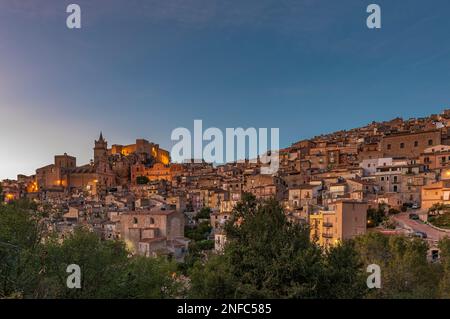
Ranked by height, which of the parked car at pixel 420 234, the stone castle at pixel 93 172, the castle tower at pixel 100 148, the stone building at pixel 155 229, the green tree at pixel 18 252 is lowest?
the stone building at pixel 155 229

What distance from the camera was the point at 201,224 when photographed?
1841 inches

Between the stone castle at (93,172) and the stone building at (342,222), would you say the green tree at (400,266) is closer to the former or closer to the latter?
the stone building at (342,222)

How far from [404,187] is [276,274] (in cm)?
3683

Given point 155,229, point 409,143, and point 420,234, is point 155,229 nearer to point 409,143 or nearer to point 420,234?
point 420,234

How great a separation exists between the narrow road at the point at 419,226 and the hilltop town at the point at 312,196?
0.28 feet

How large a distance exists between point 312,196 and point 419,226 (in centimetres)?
1416

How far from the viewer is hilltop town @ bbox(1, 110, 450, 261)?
34.8 m

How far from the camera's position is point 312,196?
4603cm

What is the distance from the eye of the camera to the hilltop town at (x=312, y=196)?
1371 inches

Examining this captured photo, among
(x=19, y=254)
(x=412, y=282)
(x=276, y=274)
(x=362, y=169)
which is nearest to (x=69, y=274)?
(x=19, y=254)

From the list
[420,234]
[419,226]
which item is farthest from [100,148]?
[420,234]

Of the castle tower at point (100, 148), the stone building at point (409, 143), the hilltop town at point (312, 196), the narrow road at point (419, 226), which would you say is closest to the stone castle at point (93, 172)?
the castle tower at point (100, 148)

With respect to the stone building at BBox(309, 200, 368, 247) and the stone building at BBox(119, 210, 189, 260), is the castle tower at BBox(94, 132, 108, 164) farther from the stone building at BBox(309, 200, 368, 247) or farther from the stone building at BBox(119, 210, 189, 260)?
the stone building at BBox(309, 200, 368, 247)
